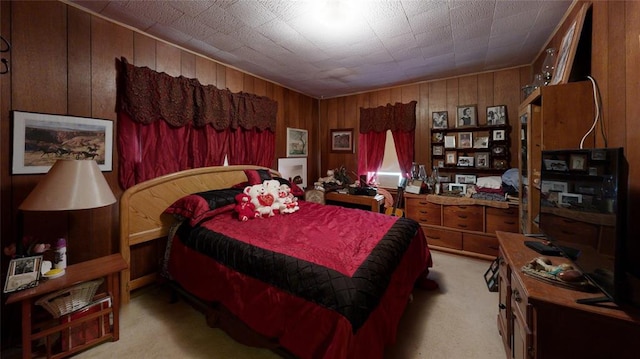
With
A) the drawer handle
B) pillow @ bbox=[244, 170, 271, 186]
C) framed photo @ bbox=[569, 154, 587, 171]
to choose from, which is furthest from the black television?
pillow @ bbox=[244, 170, 271, 186]

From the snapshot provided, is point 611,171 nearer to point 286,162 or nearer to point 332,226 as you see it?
point 332,226

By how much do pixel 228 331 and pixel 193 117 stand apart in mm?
2248

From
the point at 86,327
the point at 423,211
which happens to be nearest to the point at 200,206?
the point at 86,327

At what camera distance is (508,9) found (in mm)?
2049

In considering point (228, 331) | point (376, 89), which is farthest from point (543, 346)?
point (376, 89)

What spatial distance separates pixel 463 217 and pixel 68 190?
13.2 feet

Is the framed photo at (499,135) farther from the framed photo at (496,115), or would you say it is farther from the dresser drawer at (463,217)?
the dresser drawer at (463,217)

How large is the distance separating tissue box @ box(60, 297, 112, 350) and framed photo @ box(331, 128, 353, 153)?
3.93 metres

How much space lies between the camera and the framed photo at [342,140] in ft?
15.6

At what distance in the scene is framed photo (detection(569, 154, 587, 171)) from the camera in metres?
1.16

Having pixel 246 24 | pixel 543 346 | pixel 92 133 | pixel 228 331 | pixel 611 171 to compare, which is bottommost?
pixel 228 331

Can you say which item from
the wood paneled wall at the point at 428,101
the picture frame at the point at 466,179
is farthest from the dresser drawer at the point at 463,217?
the wood paneled wall at the point at 428,101

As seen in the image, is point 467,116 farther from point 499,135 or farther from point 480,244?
point 480,244

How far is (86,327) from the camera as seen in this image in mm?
1740
